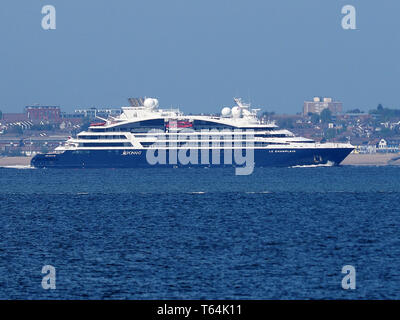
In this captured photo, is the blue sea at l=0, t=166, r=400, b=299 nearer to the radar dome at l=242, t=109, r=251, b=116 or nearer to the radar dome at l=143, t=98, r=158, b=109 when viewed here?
the radar dome at l=242, t=109, r=251, b=116

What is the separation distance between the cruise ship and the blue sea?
64183 millimetres

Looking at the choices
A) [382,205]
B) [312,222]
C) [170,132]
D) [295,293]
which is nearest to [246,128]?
[170,132]

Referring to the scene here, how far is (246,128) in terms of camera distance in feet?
471

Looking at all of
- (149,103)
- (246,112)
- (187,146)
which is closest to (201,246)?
(187,146)

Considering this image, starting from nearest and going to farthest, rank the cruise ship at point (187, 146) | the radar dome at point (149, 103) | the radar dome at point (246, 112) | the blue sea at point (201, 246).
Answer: the blue sea at point (201, 246) < the cruise ship at point (187, 146) < the radar dome at point (246, 112) < the radar dome at point (149, 103)

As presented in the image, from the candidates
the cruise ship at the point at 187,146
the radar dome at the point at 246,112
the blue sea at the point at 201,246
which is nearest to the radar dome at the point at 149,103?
the cruise ship at the point at 187,146

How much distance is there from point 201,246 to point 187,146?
341ft

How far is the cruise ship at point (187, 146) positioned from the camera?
13962 centimetres

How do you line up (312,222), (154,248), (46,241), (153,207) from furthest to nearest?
(153,207), (312,222), (46,241), (154,248)

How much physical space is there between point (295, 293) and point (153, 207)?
1362 inches

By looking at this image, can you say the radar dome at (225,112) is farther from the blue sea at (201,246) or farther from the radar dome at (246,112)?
the blue sea at (201,246)

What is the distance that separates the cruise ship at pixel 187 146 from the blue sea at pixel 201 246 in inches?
2527

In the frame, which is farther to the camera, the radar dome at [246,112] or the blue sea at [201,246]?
the radar dome at [246,112]

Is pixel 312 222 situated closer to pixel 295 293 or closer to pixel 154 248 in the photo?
pixel 154 248
